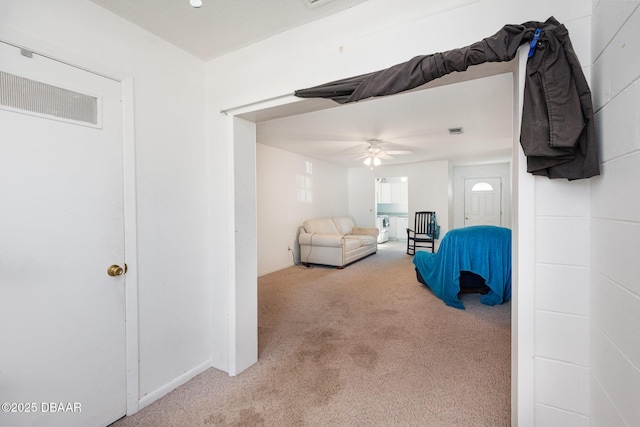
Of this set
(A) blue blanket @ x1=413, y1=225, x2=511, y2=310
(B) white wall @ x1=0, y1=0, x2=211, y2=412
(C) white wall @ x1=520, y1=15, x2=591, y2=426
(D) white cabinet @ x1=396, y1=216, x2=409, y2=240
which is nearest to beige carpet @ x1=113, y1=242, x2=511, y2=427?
(A) blue blanket @ x1=413, y1=225, x2=511, y2=310

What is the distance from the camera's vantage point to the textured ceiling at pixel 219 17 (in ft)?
4.90

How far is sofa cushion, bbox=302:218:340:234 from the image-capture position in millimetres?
5809

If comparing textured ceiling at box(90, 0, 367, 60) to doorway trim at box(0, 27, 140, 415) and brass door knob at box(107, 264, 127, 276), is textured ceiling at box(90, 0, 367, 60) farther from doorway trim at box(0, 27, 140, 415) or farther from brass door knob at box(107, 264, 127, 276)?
brass door knob at box(107, 264, 127, 276)

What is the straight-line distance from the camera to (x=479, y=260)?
3.19 meters

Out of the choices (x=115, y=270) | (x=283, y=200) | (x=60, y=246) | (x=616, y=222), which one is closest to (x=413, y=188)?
(x=283, y=200)

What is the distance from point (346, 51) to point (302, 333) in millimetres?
2383

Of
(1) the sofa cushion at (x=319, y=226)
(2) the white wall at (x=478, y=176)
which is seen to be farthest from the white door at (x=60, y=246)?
(2) the white wall at (x=478, y=176)

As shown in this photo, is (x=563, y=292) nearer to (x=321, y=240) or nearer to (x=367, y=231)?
(x=321, y=240)

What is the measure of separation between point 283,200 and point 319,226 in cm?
104

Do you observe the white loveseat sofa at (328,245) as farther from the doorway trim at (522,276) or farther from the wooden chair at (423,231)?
the doorway trim at (522,276)

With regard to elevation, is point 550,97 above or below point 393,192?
below

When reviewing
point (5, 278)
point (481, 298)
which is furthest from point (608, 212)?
point (481, 298)

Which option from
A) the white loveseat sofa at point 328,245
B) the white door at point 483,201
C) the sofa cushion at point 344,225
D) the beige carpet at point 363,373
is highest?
the white door at point 483,201

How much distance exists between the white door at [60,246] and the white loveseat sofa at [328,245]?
152 inches
